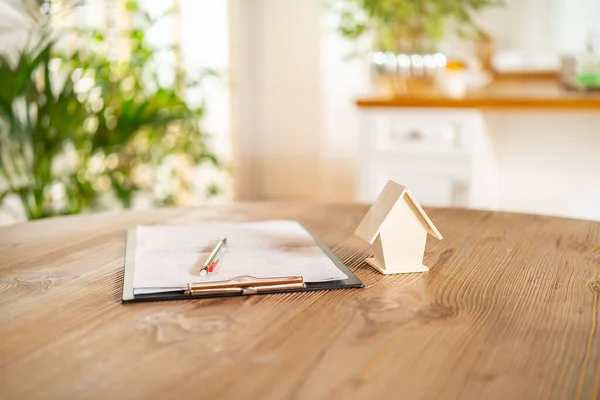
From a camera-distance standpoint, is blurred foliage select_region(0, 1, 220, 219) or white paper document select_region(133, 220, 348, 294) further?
blurred foliage select_region(0, 1, 220, 219)

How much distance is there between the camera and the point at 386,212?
98cm

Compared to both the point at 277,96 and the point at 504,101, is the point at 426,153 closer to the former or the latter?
the point at 504,101

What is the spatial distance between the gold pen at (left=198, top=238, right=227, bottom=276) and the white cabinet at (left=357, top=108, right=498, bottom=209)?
1855 mm

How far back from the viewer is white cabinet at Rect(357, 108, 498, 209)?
2.76 metres

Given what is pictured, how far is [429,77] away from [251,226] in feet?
7.87

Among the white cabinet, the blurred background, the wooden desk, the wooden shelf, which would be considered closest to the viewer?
the wooden desk

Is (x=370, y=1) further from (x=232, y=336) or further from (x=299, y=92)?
(x=232, y=336)

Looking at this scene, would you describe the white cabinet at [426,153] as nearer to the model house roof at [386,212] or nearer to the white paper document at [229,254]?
the white paper document at [229,254]

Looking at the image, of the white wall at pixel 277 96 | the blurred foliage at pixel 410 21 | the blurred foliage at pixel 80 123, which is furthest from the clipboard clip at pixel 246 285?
the white wall at pixel 277 96

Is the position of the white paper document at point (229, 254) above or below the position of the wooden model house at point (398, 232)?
below

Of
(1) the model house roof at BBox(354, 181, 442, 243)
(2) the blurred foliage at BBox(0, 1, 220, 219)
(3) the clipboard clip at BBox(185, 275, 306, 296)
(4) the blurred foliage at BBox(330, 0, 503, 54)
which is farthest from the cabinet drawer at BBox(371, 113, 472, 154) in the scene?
(3) the clipboard clip at BBox(185, 275, 306, 296)

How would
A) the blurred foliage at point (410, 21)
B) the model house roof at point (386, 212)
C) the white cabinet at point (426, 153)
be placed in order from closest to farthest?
the model house roof at point (386, 212) < the white cabinet at point (426, 153) < the blurred foliage at point (410, 21)

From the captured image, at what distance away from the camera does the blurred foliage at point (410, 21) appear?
3154mm

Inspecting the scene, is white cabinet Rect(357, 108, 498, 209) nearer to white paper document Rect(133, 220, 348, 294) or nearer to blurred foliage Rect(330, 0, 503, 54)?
blurred foliage Rect(330, 0, 503, 54)
